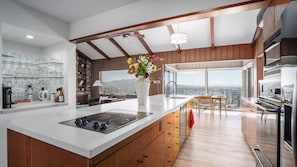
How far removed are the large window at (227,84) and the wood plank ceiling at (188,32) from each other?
1972 millimetres

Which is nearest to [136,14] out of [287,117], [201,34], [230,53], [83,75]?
[287,117]

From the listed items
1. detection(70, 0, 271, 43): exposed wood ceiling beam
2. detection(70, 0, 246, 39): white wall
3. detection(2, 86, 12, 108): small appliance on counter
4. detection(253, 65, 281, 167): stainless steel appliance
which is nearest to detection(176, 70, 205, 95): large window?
detection(70, 0, 271, 43): exposed wood ceiling beam

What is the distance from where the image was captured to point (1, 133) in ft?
4.84

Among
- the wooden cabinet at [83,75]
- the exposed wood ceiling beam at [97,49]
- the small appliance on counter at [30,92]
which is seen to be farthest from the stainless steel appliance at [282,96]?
the wooden cabinet at [83,75]

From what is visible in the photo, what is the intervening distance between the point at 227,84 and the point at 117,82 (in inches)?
212

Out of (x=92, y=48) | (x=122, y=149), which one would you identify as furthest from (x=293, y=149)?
(x=92, y=48)

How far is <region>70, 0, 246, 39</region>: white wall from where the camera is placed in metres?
1.85

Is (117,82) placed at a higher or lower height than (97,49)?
lower

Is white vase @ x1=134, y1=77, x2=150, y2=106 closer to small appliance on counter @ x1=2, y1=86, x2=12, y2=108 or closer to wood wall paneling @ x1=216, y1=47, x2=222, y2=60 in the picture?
small appliance on counter @ x1=2, y1=86, x2=12, y2=108

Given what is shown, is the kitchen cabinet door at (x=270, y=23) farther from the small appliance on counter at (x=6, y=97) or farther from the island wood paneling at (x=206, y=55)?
the island wood paneling at (x=206, y=55)

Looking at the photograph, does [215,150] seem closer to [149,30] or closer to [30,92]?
[30,92]

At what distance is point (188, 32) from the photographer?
467 cm

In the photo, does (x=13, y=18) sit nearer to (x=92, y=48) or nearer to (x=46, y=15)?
(x=46, y=15)

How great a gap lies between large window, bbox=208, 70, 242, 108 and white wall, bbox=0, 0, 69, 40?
20.4 ft
